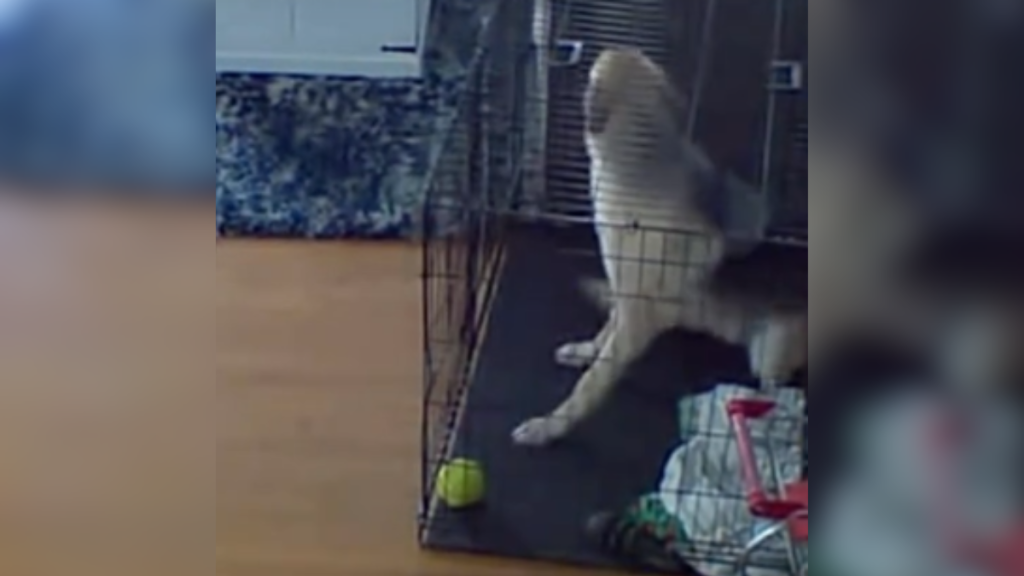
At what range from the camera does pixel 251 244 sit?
9.86ft

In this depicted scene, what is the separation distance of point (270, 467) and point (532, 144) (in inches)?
36.9

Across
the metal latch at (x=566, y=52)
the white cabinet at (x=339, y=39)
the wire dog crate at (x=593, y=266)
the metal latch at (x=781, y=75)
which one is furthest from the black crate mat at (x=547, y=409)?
the white cabinet at (x=339, y=39)

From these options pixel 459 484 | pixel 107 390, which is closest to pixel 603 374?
pixel 459 484

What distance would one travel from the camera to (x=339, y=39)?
3104 millimetres

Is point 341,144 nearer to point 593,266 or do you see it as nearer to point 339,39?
point 339,39

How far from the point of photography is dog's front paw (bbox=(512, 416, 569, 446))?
7.02ft

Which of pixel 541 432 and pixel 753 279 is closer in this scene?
pixel 541 432

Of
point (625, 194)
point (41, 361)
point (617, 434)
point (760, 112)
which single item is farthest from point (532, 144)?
point (41, 361)

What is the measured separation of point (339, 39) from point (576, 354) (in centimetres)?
108

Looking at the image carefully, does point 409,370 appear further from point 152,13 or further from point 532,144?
point 152,13

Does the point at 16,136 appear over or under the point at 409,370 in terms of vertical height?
over

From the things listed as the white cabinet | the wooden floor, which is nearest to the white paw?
the white cabinet

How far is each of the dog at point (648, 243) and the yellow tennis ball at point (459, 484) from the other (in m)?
0.14

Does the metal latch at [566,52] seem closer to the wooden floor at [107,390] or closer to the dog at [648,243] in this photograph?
the dog at [648,243]
